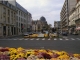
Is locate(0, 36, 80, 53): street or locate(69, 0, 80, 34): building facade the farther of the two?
locate(69, 0, 80, 34): building facade

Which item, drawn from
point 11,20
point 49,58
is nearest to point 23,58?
point 49,58


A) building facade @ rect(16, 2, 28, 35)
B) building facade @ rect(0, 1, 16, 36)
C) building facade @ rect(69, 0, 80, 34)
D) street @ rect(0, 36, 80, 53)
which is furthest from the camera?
building facade @ rect(16, 2, 28, 35)

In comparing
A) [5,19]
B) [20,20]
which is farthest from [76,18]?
[5,19]

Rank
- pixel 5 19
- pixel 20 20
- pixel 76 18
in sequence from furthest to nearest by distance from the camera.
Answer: pixel 20 20
pixel 76 18
pixel 5 19

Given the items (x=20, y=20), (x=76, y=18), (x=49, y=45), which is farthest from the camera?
(x=20, y=20)

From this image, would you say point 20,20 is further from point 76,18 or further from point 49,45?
point 49,45

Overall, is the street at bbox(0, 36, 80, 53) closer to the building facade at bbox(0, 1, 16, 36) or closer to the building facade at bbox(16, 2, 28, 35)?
the building facade at bbox(0, 1, 16, 36)

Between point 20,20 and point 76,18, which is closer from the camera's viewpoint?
point 76,18

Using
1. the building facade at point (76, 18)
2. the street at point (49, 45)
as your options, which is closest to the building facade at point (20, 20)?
the building facade at point (76, 18)

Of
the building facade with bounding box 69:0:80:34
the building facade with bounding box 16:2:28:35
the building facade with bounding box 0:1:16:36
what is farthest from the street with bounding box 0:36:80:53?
the building facade with bounding box 16:2:28:35

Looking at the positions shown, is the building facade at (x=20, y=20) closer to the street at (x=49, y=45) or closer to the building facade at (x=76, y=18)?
the building facade at (x=76, y=18)

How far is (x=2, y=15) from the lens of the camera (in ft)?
193

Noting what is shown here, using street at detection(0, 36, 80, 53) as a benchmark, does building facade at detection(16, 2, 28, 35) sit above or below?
above

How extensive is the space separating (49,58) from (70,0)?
378ft
